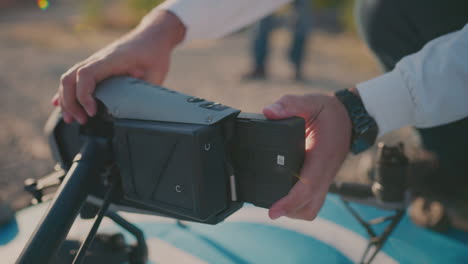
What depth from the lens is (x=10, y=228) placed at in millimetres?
1001

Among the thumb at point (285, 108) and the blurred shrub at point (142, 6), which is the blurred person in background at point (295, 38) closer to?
the blurred shrub at point (142, 6)

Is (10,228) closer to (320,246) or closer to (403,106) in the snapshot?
(320,246)

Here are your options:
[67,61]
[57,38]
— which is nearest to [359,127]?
[67,61]

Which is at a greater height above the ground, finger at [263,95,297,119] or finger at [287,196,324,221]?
finger at [263,95,297,119]

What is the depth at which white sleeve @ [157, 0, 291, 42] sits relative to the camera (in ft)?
3.22

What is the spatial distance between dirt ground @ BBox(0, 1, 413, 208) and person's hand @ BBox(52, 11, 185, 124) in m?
0.91

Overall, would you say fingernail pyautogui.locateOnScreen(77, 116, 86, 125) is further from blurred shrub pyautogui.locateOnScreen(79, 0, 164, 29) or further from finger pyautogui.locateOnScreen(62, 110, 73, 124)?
blurred shrub pyautogui.locateOnScreen(79, 0, 164, 29)

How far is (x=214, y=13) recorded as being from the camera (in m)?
1.03

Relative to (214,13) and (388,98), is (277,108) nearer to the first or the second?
(388,98)

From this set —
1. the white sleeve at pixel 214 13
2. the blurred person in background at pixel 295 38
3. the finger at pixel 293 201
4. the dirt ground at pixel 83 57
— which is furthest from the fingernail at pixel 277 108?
the blurred person in background at pixel 295 38

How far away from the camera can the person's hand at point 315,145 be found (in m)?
0.62

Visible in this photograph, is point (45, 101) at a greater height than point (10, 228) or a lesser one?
lesser

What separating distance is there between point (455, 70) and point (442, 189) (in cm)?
70

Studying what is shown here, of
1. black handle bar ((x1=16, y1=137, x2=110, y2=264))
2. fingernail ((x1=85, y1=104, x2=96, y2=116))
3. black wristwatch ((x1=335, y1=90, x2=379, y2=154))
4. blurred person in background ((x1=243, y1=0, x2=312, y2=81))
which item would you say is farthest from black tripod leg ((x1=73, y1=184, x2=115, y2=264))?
blurred person in background ((x1=243, y1=0, x2=312, y2=81))
